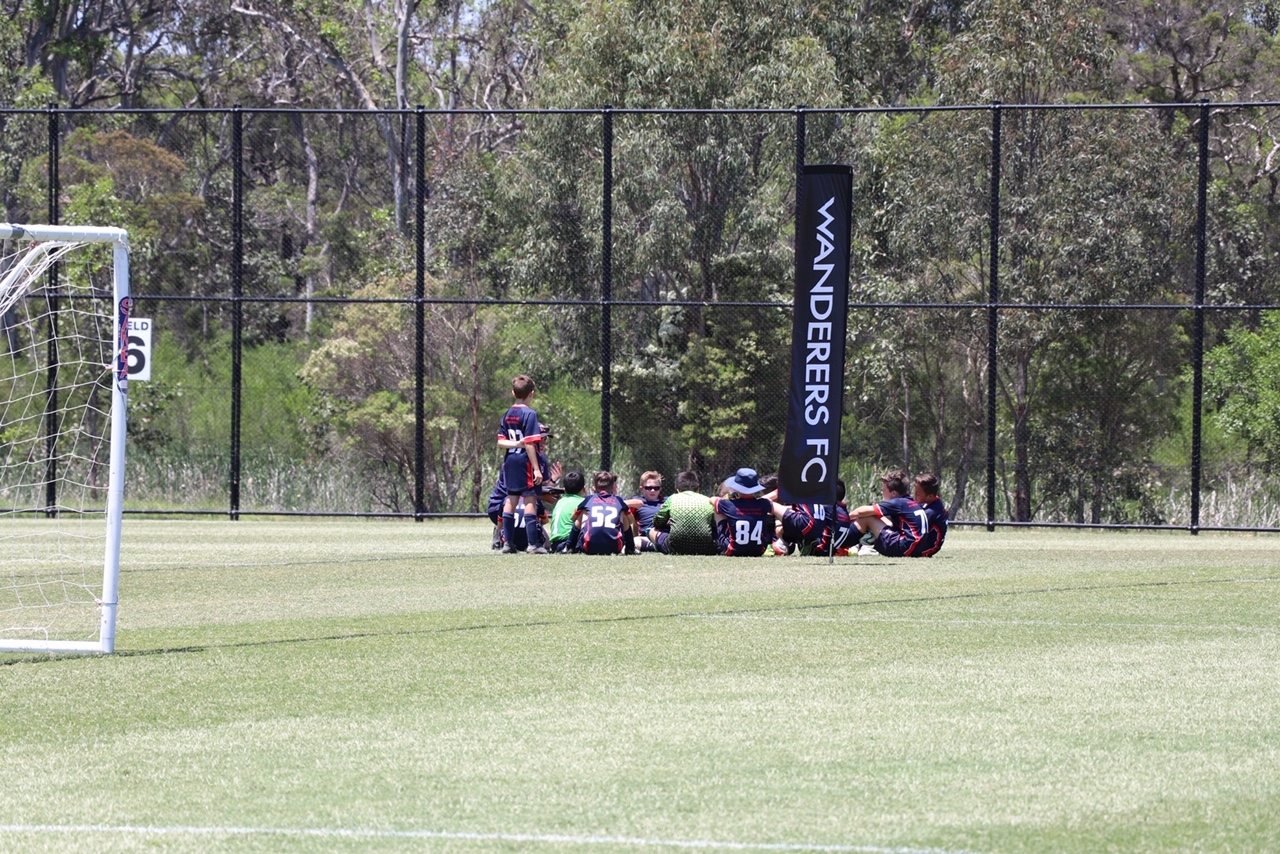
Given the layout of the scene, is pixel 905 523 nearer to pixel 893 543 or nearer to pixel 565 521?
pixel 893 543

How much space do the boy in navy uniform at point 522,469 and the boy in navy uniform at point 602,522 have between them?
17.4 inches

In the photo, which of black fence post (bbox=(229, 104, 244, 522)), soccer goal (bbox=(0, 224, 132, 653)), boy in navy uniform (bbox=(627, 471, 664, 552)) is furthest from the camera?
black fence post (bbox=(229, 104, 244, 522))

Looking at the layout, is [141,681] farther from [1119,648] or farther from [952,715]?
[1119,648]

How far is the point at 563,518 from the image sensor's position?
17.2m

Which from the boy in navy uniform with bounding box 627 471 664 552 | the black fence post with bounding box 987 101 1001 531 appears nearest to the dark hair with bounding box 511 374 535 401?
the boy in navy uniform with bounding box 627 471 664 552

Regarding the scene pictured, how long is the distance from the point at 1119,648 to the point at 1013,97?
22.4m

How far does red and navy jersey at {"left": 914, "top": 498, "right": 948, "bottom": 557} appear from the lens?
54.7 feet

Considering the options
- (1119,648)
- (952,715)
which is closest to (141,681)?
(952,715)

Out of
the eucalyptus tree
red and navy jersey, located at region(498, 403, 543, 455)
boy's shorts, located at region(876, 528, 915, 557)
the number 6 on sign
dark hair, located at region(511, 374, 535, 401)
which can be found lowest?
boy's shorts, located at region(876, 528, 915, 557)

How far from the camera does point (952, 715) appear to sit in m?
7.43

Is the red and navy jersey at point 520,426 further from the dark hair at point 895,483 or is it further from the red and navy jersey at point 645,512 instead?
the dark hair at point 895,483

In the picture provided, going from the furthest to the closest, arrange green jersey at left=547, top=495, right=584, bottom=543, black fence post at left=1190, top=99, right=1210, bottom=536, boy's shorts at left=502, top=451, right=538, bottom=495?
black fence post at left=1190, top=99, right=1210, bottom=536 < green jersey at left=547, top=495, right=584, bottom=543 < boy's shorts at left=502, top=451, right=538, bottom=495

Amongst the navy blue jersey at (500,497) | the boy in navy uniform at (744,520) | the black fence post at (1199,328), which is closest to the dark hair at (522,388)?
the navy blue jersey at (500,497)

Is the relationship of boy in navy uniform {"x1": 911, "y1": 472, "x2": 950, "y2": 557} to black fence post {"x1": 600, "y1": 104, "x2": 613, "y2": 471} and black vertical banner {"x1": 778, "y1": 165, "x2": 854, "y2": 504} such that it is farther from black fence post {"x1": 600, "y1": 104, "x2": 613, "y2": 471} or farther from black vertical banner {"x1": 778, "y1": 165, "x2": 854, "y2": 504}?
black fence post {"x1": 600, "y1": 104, "x2": 613, "y2": 471}
